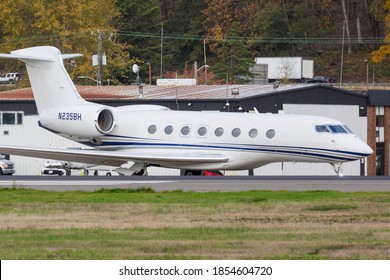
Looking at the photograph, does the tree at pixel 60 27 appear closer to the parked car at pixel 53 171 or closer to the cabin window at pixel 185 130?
the parked car at pixel 53 171

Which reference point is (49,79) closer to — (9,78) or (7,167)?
(7,167)

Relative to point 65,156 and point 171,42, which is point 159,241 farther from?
point 171,42

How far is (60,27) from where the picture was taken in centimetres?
11131

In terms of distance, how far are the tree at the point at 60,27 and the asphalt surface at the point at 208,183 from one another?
212 feet

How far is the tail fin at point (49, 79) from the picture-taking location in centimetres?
5275

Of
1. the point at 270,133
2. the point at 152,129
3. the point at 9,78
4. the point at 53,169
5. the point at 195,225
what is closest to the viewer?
the point at 195,225

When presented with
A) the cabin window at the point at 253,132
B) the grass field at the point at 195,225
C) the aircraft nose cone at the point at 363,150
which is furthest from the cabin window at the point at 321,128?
the grass field at the point at 195,225

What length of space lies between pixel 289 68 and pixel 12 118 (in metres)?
41.6

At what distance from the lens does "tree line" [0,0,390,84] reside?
112 m

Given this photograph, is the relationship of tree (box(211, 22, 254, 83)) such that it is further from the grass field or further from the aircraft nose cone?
the grass field

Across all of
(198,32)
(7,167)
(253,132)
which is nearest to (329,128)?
(253,132)

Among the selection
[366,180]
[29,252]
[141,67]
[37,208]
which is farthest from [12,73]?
[29,252]

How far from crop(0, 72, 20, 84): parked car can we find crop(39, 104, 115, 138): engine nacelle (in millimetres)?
76789

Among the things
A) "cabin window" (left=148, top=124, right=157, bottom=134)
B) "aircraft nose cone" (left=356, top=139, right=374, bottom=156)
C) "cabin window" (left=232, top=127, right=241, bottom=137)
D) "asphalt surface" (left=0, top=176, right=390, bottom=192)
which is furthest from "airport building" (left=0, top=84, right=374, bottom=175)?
"asphalt surface" (left=0, top=176, right=390, bottom=192)
